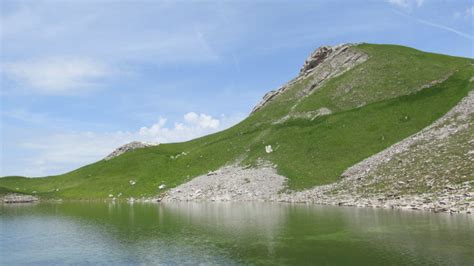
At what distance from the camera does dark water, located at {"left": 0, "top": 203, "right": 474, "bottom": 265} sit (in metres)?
32.3

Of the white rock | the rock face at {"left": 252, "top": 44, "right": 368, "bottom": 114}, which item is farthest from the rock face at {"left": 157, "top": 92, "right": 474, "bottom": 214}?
the rock face at {"left": 252, "top": 44, "right": 368, "bottom": 114}

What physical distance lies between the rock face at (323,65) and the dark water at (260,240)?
10923 cm

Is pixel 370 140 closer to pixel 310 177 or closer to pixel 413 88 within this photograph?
pixel 310 177

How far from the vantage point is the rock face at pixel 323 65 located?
162m

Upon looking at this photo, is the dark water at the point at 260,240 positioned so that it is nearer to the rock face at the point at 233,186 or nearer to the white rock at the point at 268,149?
the rock face at the point at 233,186

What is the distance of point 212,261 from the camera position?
32250 millimetres

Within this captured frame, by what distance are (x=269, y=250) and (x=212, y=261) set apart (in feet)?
19.1

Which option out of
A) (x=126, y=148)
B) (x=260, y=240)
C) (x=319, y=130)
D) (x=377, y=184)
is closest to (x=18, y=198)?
(x=126, y=148)

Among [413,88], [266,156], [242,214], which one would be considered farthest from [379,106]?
[242,214]

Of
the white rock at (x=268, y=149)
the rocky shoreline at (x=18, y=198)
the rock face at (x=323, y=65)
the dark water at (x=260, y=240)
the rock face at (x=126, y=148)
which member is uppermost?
the rock face at (x=323, y=65)

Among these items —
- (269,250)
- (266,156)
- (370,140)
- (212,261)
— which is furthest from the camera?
(266,156)

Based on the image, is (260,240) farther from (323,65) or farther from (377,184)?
(323,65)

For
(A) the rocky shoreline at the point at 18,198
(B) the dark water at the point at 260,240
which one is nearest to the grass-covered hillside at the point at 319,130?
(A) the rocky shoreline at the point at 18,198

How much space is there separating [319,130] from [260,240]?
81443 millimetres
